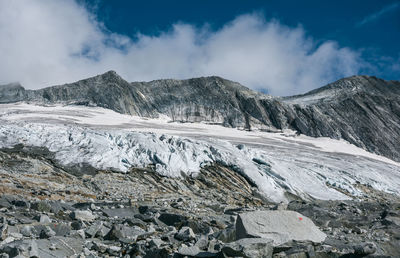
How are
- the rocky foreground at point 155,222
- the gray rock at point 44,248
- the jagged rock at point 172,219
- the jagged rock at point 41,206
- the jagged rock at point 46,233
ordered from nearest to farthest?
1. the gray rock at point 44,248
2. the rocky foreground at point 155,222
3. the jagged rock at point 46,233
4. the jagged rock at point 41,206
5. the jagged rock at point 172,219

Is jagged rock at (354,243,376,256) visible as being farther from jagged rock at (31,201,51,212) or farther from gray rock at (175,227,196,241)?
jagged rock at (31,201,51,212)

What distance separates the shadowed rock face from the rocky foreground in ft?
194

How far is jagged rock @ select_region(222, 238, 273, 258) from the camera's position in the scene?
5.67m

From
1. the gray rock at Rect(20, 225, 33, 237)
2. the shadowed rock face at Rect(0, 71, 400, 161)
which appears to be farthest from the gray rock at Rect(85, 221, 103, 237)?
the shadowed rock face at Rect(0, 71, 400, 161)

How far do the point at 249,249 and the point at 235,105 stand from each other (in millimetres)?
78464

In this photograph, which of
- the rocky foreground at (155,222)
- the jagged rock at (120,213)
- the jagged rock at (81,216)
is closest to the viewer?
the rocky foreground at (155,222)

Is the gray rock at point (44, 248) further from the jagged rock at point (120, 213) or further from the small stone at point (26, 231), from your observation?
the jagged rock at point (120, 213)

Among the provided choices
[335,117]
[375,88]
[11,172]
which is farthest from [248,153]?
[375,88]

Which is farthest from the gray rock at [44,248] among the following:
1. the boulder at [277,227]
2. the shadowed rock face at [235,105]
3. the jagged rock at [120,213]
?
the shadowed rock face at [235,105]

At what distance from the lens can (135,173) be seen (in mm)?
21016

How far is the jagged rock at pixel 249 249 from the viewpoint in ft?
18.6

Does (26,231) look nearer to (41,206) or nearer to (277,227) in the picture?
(41,206)

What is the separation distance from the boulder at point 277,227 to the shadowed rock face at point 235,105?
70.6 meters

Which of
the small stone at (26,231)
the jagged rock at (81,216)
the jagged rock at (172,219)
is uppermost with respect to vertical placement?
the small stone at (26,231)
